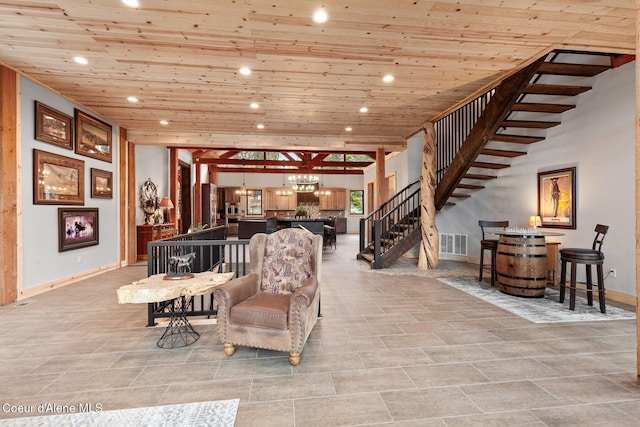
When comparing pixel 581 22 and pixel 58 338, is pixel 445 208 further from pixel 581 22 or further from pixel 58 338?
pixel 58 338

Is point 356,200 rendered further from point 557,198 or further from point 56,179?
point 56,179

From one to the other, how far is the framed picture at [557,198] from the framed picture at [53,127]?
26.8 ft

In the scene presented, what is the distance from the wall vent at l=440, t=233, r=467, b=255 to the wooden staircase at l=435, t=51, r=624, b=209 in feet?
5.47

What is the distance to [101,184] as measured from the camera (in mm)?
6258

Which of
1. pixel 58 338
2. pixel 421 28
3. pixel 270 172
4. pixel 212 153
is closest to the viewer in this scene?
→ pixel 58 338

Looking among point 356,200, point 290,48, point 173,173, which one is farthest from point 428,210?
point 356,200

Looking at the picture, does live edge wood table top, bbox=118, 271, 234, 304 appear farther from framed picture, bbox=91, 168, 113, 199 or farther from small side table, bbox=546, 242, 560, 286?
small side table, bbox=546, 242, 560, 286

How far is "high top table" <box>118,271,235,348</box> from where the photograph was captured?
251 cm

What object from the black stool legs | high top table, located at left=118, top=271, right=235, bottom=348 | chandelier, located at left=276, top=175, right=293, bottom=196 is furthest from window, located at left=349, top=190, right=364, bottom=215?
high top table, located at left=118, top=271, right=235, bottom=348

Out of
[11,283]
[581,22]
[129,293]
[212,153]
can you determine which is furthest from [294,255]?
[212,153]

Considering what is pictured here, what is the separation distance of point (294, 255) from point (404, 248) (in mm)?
4286

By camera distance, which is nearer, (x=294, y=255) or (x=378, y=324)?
(x=294, y=255)

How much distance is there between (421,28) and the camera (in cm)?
326

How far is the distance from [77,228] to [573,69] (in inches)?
325
